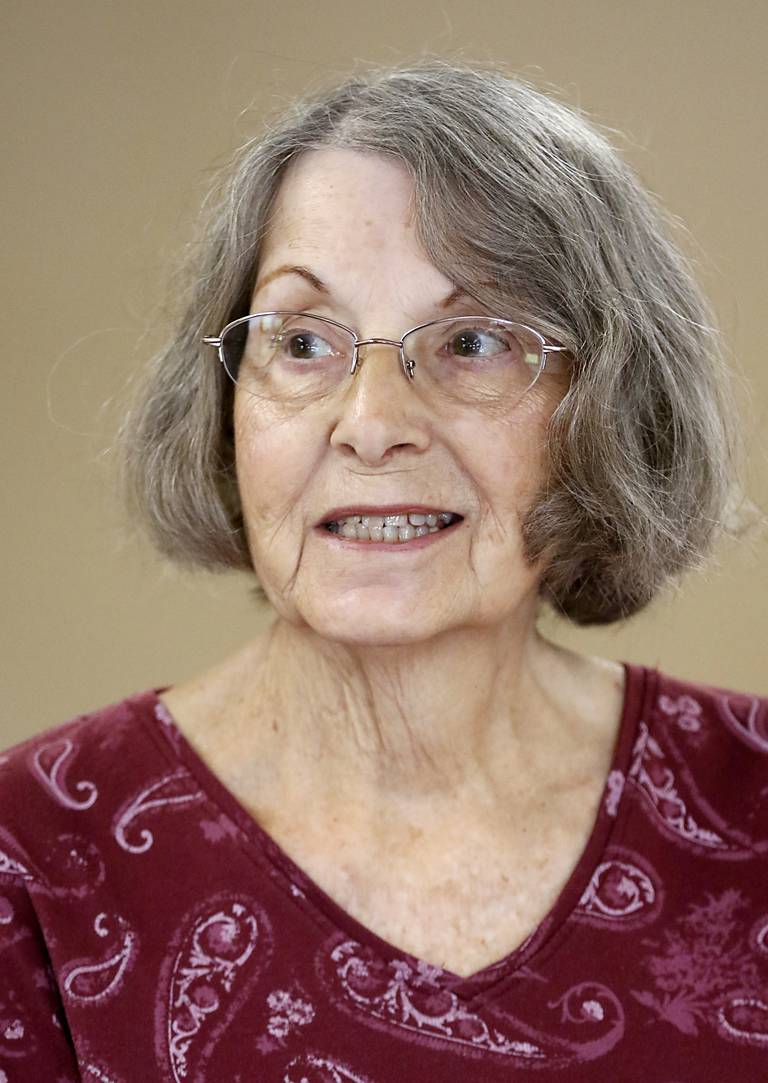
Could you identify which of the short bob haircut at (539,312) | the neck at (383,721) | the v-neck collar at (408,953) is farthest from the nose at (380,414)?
the v-neck collar at (408,953)

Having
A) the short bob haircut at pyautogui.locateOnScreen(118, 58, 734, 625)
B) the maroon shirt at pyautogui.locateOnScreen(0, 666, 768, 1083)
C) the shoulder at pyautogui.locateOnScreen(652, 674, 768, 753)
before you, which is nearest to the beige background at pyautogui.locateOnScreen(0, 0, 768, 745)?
the shoulder at pyautogui.locateOnScreen(652, 674, 768, 753)

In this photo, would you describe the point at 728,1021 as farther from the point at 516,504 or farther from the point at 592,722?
the point at 516,504

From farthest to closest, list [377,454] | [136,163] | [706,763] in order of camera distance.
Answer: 1. [136,163]
2. [706,763]
3. [377,454]

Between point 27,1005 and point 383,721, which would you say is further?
point 383,721

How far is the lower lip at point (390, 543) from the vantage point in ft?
5.90

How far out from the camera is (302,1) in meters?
3.30

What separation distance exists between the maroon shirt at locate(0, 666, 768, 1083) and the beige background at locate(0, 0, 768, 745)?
1282 mm

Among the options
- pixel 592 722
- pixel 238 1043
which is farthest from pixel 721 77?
pixel 238 1043

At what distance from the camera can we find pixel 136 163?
129 inches

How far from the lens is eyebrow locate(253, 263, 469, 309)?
1781 mm

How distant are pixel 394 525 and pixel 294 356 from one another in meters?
0.25

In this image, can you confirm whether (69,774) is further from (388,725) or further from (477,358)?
(477,358)

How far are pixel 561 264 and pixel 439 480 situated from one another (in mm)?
304

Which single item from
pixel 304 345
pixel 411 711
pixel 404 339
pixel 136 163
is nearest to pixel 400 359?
pixel 404 339
